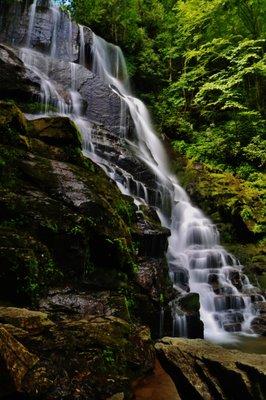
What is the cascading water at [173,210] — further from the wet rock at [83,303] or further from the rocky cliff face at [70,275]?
the wet rock at [83,303]

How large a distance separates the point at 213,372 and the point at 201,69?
56.2ft

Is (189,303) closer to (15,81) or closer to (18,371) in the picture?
(18,371)

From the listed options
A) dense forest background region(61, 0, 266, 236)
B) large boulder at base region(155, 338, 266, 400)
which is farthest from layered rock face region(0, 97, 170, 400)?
dense forest background region(61, 0, 266, 236)

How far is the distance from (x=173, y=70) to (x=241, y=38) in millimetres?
4472

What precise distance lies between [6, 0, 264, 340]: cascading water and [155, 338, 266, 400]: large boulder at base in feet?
7.81

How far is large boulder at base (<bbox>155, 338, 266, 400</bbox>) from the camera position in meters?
3.24

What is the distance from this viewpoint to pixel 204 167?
50.3 ft

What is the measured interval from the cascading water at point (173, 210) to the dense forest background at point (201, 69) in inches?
92.9

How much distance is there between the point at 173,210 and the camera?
1198cm

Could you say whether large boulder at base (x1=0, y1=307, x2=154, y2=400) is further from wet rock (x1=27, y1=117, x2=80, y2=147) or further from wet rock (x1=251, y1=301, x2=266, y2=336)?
wet rock (x1=251, y1=301, x2=266, y2=336)

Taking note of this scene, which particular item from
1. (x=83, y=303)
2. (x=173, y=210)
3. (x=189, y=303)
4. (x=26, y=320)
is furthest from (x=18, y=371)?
(x=173, y=210)

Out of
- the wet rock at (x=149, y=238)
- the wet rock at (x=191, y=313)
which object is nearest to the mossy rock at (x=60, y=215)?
the wet rock at (x=149, y=238)

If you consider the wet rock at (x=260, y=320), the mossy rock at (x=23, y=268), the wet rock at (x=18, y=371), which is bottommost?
the wet rock at (x=18, y=371)

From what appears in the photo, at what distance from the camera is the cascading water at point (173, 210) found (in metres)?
8.76
